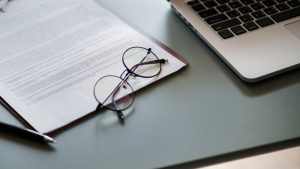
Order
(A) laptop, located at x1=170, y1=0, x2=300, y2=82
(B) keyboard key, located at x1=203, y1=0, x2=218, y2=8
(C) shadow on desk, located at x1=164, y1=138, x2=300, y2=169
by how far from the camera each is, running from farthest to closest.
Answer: (B) keyboard key, located at x1=203, y1=0, x2=218, y2=8 → (A) laptop, located at x1=170, y1=0, x2=300, y2=82 → (C) shadow on desk, located at x1=164, y1=138, x2=300, y2=169

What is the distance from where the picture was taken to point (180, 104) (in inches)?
24.3

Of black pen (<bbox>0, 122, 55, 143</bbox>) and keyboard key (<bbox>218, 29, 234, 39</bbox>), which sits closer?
black pen (<bbox>0, 122, 55, 143</bbox>)

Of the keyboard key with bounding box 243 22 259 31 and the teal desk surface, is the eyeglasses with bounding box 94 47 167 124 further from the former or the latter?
the keyboard key with bounding box 243 22 259 31

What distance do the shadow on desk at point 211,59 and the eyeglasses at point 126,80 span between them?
2.3 inches

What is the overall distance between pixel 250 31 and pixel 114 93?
0.86ft

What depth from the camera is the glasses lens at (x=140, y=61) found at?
2.18 ft

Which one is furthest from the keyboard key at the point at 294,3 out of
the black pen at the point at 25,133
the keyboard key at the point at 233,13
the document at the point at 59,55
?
the black pen at the point at 25,133

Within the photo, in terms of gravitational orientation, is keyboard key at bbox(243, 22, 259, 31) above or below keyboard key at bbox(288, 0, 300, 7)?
below

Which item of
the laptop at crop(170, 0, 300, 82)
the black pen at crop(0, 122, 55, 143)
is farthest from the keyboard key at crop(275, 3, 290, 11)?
the black pen at crop(0, 122, 55, 143)

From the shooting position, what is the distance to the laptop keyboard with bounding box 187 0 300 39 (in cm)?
71

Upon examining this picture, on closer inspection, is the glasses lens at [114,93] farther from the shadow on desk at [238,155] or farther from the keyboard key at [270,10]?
the keyboard key at [270,10]

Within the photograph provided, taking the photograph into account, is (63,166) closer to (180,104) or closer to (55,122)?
(55,122)

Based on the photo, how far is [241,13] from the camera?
736mm

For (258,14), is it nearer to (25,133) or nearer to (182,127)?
(182,127)
